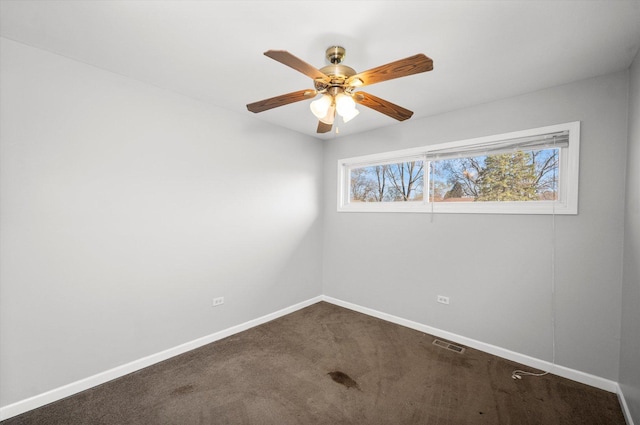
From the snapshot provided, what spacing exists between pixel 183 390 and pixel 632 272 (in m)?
3.26

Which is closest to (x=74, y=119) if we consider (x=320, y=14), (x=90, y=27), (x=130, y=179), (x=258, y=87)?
(x=130, y=179)

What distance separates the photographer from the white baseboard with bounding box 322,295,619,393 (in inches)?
83.0

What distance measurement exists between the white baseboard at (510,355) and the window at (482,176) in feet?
4.29

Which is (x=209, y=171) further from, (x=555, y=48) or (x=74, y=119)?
(x=555, y=48)

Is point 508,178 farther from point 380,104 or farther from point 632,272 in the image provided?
point 380,104

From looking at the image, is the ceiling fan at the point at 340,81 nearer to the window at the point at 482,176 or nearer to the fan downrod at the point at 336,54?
the fan downrod at the point at 336,54

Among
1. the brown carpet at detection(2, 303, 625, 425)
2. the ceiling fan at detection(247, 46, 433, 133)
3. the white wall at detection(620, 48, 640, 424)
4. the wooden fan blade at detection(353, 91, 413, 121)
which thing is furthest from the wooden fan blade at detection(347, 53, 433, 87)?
the brown carpet at detection(2, 303, 625, 425)

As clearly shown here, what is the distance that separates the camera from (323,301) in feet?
13.2

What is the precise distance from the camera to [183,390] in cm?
203

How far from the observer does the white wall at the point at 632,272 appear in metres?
1.67

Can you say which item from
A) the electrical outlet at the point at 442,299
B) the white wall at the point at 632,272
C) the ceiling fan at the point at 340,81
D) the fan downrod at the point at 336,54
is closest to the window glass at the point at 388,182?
the electrical outlet at the point at 442,299

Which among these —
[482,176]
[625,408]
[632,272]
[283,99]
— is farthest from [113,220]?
[625,408]

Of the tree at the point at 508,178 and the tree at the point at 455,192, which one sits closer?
the tree at the point at 508,178

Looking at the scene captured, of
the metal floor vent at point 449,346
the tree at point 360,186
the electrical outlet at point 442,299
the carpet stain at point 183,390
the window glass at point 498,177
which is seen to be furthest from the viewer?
the tree at point 360,186
